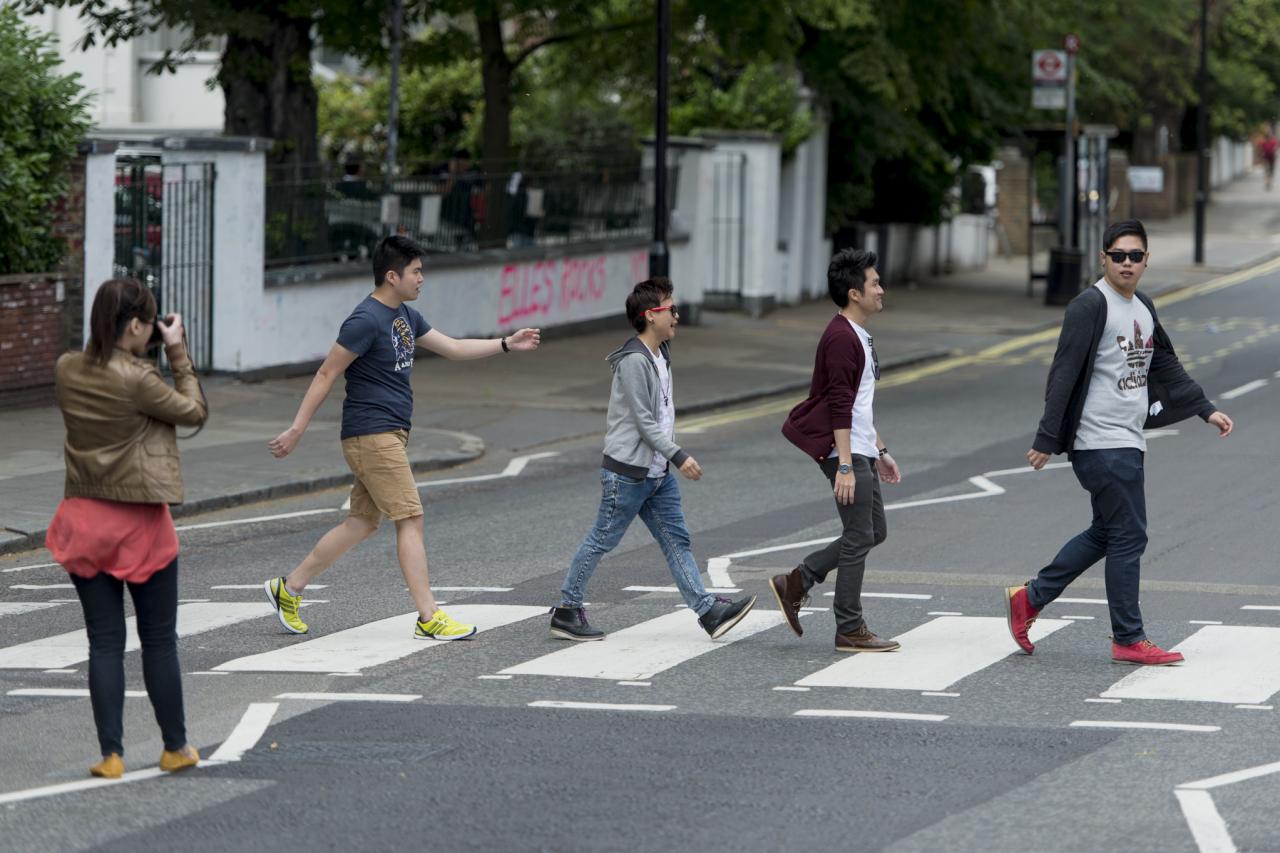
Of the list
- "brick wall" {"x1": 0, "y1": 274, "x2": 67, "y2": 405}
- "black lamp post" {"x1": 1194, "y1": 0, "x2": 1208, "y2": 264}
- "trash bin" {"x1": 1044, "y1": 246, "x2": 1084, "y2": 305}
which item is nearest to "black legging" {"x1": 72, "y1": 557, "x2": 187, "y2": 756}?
"brick wall" {"x1": 0, "y1": 274, "x2": 67, "y2": 405}

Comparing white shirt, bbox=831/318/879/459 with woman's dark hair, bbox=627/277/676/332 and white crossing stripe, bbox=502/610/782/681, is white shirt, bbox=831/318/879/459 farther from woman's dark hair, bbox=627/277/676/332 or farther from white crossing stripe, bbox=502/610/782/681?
white crossing stripe, bbox=502/610/782/681

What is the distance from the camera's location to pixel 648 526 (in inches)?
368

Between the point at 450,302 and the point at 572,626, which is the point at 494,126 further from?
the point at 572,626

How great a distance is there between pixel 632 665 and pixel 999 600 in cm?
242

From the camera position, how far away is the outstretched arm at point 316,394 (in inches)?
354

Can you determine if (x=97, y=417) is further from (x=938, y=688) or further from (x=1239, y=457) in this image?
(x=1239, y=457)

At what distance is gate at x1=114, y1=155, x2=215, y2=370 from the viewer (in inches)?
773

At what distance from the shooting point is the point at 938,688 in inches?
328

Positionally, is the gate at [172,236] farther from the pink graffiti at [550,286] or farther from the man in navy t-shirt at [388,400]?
the man in navy t-shirt at [388,400]

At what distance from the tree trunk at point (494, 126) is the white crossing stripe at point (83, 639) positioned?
49.5 ft

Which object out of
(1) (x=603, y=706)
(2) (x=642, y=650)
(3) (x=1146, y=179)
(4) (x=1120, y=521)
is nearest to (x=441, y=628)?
(2) (x=642, y=650)

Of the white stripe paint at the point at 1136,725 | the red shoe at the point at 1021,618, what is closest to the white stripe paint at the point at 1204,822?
the white stripe paint at the point at 1136,725

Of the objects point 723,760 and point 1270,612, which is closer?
point 723,760

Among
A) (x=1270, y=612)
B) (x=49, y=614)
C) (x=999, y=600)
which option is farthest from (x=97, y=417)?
(x=1270, y=612)
